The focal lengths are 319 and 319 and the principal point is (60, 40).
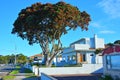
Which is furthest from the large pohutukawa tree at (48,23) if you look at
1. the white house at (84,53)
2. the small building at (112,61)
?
the small building at (112,61)

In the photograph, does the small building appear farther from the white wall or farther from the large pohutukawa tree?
the large pohutukawa tree

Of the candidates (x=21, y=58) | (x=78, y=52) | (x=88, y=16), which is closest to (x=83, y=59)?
(x=78, y=52)

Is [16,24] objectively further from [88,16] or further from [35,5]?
[88,16]

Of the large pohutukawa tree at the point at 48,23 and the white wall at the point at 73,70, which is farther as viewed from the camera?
the large pohutukawa tree at the point at 48,23

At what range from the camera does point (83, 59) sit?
198 feet

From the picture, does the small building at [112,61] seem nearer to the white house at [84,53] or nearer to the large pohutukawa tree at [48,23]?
the large pohutukawa tree at [48,23]

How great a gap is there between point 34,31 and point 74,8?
7561mm

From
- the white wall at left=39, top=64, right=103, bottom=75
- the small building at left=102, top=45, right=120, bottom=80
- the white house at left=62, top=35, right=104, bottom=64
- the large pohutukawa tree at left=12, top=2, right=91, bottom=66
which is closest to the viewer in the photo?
the small building at left=102, top=45, right=120, bottom=80

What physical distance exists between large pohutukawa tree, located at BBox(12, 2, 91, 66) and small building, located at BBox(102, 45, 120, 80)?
62.7ft

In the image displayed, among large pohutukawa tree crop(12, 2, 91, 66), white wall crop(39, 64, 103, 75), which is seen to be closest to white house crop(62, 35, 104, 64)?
large pohutukawa tree crop(12, 2, 91, 66)

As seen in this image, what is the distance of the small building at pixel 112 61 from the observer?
2733 centimetres

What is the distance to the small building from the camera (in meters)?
27.3

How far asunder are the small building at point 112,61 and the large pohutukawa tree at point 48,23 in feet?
62.7

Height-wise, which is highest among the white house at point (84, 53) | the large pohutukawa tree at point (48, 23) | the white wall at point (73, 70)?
the large pohutukawa tree at point (48, 23)
